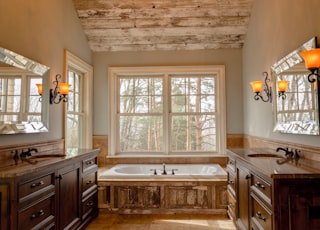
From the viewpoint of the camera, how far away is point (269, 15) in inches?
124

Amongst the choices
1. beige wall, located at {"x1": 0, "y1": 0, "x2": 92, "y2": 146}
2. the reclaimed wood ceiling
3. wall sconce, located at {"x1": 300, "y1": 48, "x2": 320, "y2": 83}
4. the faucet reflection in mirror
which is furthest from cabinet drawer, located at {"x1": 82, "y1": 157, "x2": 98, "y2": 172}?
wall sconce, located at {"x1": 300, "y1": 48, "x2": 320, "y2": 83}

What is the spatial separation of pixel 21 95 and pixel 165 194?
2.07m

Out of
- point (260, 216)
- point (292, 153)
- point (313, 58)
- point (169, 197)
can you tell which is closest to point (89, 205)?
point (169, 197)

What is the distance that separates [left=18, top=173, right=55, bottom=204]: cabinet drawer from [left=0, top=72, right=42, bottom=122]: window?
2.20 feet

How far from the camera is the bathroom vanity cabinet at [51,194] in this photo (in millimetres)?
1731

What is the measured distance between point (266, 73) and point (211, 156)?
1.74m

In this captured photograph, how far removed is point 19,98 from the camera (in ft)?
Answer: 8.32

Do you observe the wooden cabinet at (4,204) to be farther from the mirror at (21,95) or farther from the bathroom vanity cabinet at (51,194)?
the mirror at (21,95)

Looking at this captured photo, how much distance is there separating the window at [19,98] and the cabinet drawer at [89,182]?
0.84m

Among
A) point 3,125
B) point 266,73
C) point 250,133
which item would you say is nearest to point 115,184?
point 3,125

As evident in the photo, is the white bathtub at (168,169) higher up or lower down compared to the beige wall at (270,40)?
lower down

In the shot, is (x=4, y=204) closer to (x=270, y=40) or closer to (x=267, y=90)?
(x=267, y=90)

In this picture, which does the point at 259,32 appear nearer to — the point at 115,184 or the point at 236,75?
the point at 236,75

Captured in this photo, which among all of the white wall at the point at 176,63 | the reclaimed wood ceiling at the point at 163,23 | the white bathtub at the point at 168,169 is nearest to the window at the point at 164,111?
the white wall at the point at 176,63
